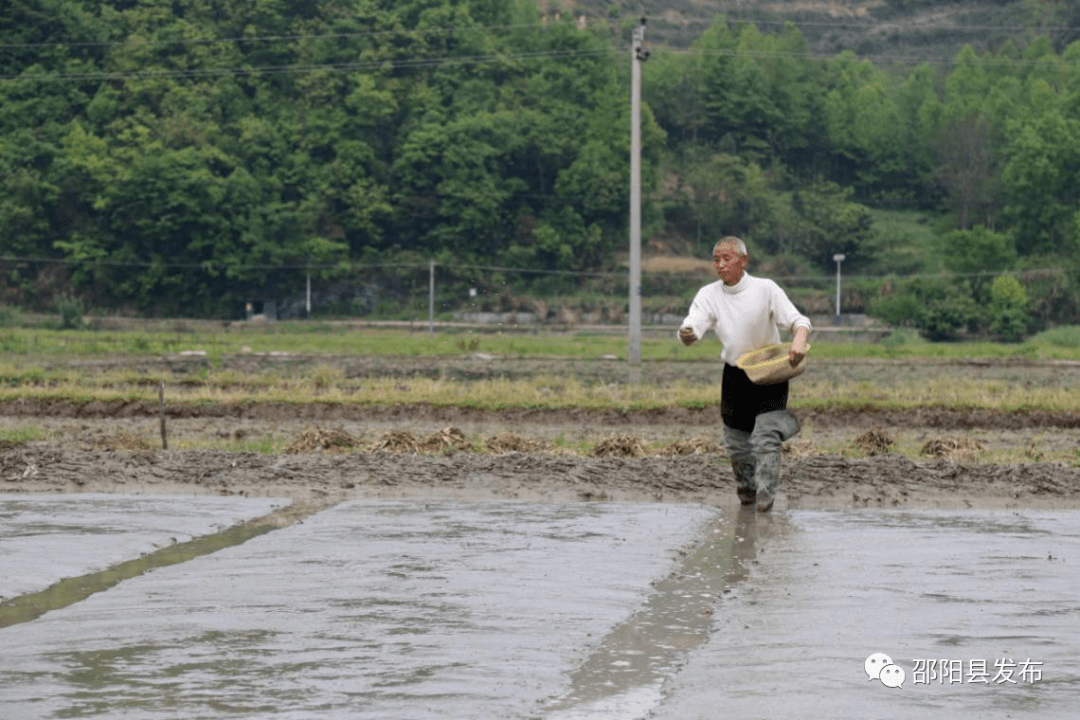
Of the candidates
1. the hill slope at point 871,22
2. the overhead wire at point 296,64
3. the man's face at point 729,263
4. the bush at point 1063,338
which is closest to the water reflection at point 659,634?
the man's face at point 729,263

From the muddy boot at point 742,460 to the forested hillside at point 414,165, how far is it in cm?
6742

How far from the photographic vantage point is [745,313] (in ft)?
34.5

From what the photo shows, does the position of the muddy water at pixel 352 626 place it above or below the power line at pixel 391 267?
below

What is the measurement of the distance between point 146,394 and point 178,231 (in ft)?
204

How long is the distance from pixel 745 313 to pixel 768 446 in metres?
0.90

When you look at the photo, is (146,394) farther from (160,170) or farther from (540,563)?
(160,170)

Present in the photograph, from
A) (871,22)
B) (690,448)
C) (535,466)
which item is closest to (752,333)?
(535,466)

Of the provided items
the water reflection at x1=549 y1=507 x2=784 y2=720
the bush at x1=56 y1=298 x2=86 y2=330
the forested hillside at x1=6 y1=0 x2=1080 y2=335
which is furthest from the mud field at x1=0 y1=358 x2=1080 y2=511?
the forested hillside at x1=6 y1=0 x2=1080 y2=335

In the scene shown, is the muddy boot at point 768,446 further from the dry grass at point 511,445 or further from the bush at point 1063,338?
the bush at point 1063,338

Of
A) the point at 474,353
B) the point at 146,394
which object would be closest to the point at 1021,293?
the point at 474,353

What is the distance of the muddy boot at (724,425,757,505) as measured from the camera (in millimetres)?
10852

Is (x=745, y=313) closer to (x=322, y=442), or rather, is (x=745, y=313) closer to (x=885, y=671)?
(x=885, y=671)

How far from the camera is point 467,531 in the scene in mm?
9781

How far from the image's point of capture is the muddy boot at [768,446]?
10500mm
